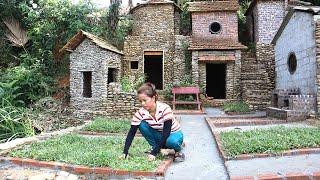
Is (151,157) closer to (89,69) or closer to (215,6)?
(89,69)

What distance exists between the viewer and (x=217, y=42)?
20516 millimetres

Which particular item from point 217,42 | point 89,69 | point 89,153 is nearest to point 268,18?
point 217,42

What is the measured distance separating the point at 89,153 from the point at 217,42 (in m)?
15.4

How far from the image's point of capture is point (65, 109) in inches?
727

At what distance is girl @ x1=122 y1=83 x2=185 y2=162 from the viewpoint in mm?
5701

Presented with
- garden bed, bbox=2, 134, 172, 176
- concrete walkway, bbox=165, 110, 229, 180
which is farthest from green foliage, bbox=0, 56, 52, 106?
concrete walkway, bbox=165, 110, 229, 180

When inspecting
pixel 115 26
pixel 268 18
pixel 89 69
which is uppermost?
pixel 268 18

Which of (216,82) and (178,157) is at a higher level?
(216,82)

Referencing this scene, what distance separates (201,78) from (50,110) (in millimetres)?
8371

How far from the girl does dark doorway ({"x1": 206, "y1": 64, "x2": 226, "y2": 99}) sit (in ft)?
59.4

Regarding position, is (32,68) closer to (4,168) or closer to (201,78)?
(201,78)

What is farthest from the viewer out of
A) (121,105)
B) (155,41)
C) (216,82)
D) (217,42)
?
(216,82)

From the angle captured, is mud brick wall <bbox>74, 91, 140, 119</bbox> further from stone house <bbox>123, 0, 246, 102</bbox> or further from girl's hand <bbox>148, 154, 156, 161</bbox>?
girl's hand <bbox>148, 154, 156, 161</bbox>

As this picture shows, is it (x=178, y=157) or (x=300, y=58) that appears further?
(x=300, y=58)
